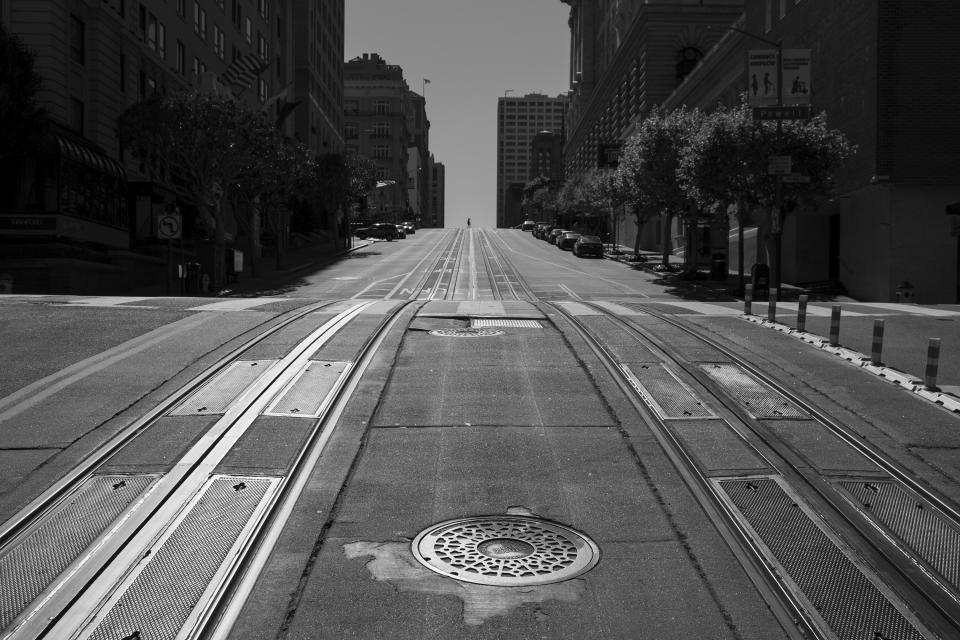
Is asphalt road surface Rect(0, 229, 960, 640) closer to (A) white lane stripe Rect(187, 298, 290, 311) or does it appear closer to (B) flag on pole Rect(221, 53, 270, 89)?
(A) white lane stripe Rect(187, 298, 290, 311)

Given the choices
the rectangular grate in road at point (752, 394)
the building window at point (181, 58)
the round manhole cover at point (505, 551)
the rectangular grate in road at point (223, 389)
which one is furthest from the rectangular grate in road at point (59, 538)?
the building window at point (181, 58)

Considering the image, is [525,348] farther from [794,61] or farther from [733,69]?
[733,69]

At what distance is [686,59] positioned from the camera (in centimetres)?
7894

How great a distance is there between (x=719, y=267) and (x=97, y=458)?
129 feet

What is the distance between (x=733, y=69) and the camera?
182 ft

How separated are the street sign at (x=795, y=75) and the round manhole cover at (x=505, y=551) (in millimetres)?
25383

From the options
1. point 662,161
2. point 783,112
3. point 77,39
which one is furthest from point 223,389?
point 662,161

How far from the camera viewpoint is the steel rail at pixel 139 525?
19.0ft

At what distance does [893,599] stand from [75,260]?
106 feet

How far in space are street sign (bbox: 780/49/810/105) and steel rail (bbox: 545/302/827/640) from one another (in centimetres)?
2068

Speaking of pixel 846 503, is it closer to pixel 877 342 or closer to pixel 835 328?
pixel 877 342

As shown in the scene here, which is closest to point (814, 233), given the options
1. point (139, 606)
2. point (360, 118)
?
point (139, 606)

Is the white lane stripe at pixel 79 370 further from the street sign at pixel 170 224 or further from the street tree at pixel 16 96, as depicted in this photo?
the street tree at pixel 16 96

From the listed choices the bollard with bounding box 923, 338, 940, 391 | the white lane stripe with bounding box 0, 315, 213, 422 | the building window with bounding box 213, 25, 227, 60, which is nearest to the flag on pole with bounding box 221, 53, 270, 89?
the building window with bounding box 213, 25, 227, 60
